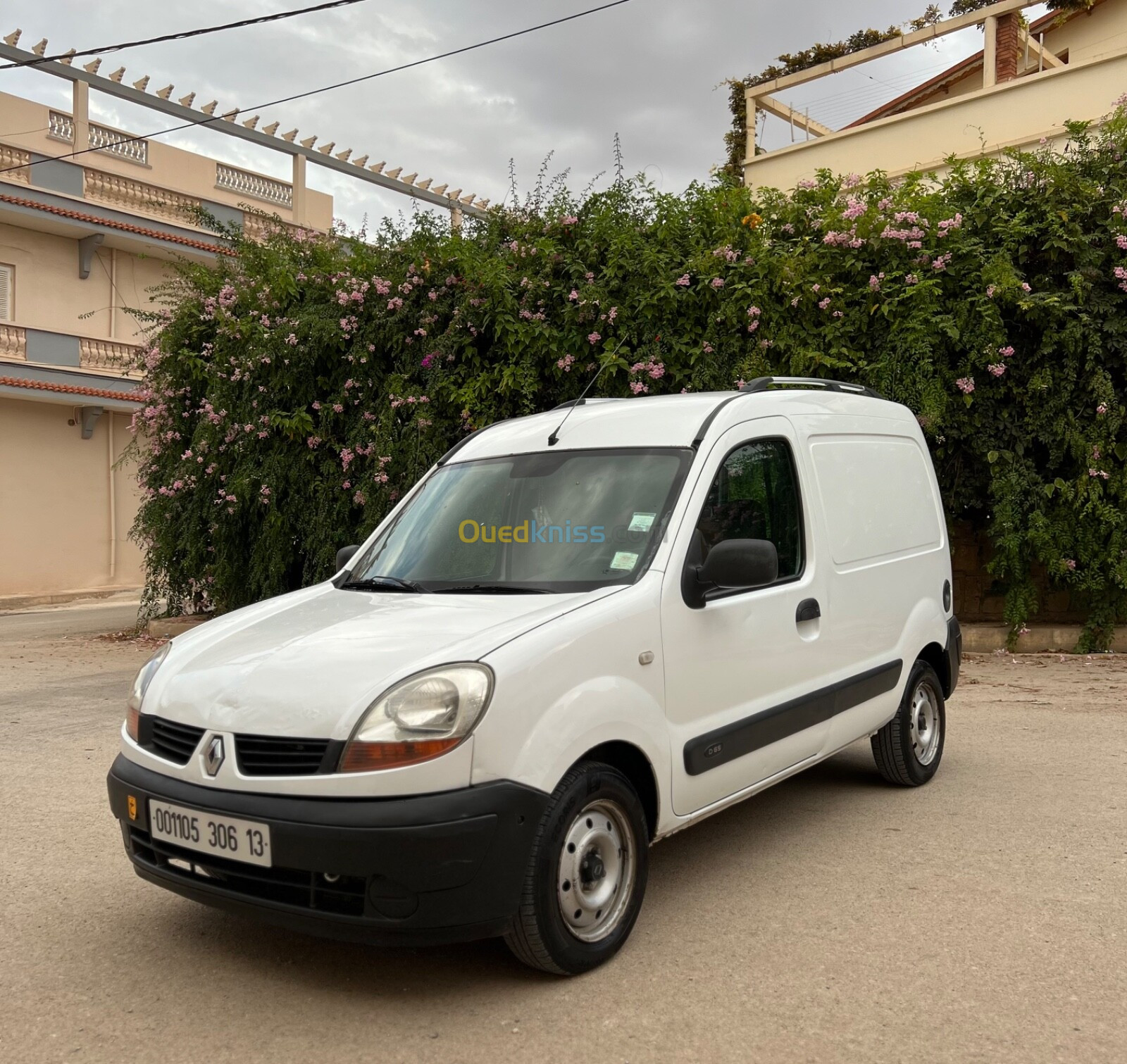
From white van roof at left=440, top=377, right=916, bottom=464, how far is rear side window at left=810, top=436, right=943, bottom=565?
25 cm

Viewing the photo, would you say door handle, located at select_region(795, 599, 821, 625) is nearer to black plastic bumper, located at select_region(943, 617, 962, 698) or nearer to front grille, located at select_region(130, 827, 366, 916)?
black plastic bumper, located at select_region(943, 617, 962, 698)

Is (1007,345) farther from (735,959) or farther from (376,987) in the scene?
(376,987)

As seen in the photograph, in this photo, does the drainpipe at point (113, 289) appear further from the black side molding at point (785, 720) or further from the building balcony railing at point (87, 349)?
the black side molding at point (785, 720)

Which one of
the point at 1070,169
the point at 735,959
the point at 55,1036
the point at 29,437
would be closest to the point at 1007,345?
the point at 1070,169

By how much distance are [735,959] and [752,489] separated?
179 cm

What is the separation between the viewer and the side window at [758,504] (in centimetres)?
413

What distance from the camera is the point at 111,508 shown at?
24.0m

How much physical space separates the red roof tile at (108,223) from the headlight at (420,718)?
19631mm

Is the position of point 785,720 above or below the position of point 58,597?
above

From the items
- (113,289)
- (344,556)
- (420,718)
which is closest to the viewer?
(420,718)

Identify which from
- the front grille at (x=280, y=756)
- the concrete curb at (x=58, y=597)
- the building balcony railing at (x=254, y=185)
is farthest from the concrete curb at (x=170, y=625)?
the building balcony railing at (x=254, y=185)

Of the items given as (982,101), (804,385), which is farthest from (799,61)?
(804,385)

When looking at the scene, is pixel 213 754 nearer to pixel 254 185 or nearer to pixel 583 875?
pixel 583 875

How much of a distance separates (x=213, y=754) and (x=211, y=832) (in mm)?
224
